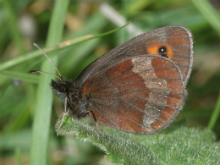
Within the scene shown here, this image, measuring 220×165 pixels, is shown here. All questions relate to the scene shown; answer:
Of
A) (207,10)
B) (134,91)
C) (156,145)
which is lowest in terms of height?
(156,145)

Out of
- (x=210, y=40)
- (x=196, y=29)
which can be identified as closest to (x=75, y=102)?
(x=196, y=29)

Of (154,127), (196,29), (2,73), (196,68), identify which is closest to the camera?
(154,127)

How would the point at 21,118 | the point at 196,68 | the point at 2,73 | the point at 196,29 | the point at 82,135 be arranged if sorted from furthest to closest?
the point at 196,68 < the point at 196,29 < the point at 21,118 < the point at 2,73 < the point at 82,135

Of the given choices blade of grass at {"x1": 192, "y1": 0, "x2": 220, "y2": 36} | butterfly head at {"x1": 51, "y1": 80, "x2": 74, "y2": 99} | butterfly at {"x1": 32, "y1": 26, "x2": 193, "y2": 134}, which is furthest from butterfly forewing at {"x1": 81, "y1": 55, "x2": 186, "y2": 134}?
blade of grass at {"x1": 192, "y1": 0, "x2": 220, "y2": 36}

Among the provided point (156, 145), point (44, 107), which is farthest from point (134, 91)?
point (44, 107)

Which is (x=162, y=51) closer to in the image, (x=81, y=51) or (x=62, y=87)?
(x=62, y=87)

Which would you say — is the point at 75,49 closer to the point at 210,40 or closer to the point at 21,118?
the point at 21,118
